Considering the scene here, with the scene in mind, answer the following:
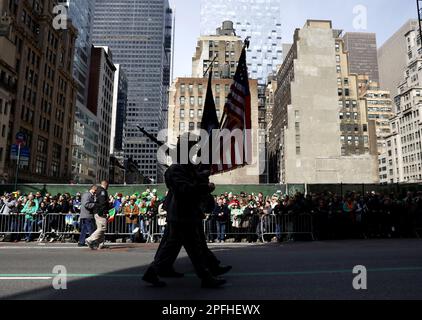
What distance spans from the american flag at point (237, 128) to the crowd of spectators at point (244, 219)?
3.32m

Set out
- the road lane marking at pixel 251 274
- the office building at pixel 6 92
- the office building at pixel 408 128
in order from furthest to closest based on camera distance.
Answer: the office building at pixel 408 128 < the office building at pixel 6 92 < the road lane marking at pixel 251 274

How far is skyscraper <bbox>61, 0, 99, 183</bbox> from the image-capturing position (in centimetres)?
8662

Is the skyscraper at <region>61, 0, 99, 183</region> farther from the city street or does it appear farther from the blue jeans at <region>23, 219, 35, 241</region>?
the city street

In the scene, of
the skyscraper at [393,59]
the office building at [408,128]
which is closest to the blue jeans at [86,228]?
the office building at [408,128]

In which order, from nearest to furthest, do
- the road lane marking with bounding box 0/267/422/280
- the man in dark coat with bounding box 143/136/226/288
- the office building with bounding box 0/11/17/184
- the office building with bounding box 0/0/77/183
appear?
the man in dark coat with bounding box 143/136/226/288 < the road lane marking with bounding box 0/267/422/280 < the office building with bounding box 0/11/17/184 < the office building with bounding box 0/0/77/183

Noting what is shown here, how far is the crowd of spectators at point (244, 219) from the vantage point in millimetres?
15078

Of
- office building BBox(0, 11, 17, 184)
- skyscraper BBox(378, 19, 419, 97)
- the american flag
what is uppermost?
skyscraper BBox(378, 19, 419, 97)

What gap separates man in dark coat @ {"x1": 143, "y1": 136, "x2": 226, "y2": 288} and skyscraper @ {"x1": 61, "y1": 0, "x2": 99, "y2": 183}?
272ft

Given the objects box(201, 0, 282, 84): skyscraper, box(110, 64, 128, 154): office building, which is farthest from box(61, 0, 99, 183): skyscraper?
box(201, 0, 282, 84): skyscraper

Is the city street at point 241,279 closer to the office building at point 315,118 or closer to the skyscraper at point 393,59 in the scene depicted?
the office building at point 315,118

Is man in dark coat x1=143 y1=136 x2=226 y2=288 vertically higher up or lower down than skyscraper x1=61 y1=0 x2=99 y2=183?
lower down

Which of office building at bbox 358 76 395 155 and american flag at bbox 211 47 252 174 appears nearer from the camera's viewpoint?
american flag at bbox 211 47 252 174

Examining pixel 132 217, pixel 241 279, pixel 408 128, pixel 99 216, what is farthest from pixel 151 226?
pixel 408 128
